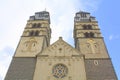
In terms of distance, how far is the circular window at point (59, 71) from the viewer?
73.7 feet

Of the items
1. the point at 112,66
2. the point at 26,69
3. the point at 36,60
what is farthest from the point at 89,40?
the point at 26,69

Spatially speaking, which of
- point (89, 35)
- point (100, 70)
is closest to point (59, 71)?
point (100, 70)

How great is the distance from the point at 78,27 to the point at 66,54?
831 centimetres

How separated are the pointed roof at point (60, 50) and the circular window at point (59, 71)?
2.13 m

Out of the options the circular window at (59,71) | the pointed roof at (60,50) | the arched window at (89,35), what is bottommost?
the circular window at (59,71)

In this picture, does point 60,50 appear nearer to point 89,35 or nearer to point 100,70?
point 100,70

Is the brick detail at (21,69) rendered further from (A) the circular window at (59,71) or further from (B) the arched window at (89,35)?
(B) the arched window at (89,35)

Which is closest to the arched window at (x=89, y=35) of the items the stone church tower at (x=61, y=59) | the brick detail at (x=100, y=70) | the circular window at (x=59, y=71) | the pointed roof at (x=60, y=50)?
the stone church tower at (x=61, y=59)

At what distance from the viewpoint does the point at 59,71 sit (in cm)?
2309

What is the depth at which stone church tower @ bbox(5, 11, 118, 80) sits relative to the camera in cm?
2261

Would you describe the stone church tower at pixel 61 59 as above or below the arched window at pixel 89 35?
below

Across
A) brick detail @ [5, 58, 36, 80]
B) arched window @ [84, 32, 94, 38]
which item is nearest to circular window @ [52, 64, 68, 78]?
brick detail @ [5, 58, 36, 80]

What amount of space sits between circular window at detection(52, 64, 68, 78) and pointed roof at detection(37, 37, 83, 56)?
2.13 metres

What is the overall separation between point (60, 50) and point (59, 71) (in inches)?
150
